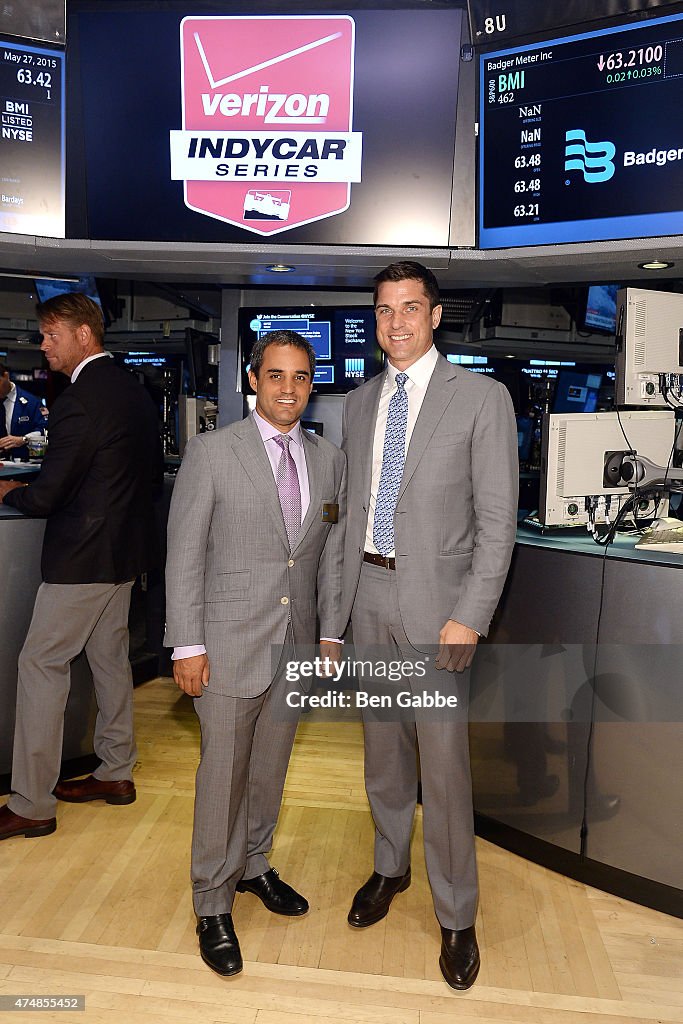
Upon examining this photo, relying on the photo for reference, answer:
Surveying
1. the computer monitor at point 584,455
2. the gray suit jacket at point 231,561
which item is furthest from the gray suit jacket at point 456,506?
the computer monitor at point 584,455

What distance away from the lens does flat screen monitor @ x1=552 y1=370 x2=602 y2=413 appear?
7.70m

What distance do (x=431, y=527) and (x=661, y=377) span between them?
4.32ft

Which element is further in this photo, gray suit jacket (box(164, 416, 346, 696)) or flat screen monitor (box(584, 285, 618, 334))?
flat screen monitor (box(584, 285, 618, 334))

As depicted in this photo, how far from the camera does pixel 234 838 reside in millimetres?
2246

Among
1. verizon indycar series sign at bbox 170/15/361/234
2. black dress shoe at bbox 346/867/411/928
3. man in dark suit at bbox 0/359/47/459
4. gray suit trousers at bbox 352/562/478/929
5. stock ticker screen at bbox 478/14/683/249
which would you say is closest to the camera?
gray suit trousers at bbox 352/562/478/929

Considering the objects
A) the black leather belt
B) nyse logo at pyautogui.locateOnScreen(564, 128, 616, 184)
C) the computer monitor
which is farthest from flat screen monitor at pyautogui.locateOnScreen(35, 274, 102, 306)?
the black leather belt

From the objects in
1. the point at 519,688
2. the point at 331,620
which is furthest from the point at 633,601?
the point at 331,620

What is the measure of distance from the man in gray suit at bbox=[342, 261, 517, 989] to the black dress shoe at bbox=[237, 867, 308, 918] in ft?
1.50

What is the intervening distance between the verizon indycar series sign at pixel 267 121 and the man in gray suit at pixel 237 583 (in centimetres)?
114

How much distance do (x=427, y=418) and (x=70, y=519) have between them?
4.59 ft

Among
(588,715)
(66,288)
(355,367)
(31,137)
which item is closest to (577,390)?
(355,367)

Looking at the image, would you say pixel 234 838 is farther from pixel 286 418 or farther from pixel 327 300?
pixel 327 300

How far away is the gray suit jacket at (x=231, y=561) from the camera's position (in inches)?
82.1

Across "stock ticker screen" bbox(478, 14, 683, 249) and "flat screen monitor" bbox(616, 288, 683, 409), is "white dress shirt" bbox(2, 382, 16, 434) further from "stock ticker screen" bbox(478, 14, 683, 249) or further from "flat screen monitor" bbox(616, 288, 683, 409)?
"flat screen monitor" bbox(616, 288, 683, 409)
